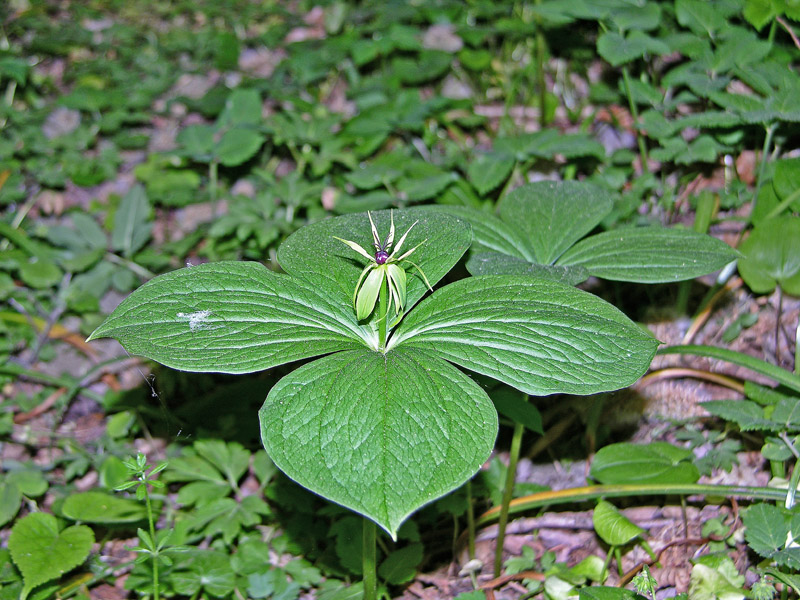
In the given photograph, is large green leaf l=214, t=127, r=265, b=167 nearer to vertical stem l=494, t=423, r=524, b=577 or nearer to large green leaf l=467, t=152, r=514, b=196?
large green leaf l=467, t=152, r=514, b=196

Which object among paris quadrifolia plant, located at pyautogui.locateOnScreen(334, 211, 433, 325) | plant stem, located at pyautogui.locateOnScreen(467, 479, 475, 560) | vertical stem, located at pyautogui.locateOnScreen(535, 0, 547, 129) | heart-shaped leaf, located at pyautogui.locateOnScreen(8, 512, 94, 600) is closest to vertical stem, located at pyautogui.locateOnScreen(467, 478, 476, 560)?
plant stem, located at pyautogui.locateOnScreen(467, 479, 475, 560)

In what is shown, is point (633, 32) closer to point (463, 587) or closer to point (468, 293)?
point (468, 293)

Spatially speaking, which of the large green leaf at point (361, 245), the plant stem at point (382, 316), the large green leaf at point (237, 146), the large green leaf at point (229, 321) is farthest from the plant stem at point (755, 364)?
the large green leaf at point (237, 146)

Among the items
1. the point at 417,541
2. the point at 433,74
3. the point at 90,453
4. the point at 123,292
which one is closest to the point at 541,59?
the point at 433,74

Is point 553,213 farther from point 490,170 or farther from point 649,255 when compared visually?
point 490,170

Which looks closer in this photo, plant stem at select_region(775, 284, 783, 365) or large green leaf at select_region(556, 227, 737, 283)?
large green leaf at select_region(556, 227, 737, 283)

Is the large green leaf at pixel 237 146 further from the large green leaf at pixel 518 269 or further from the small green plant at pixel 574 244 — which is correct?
the large green leaf at pixel 518 269
